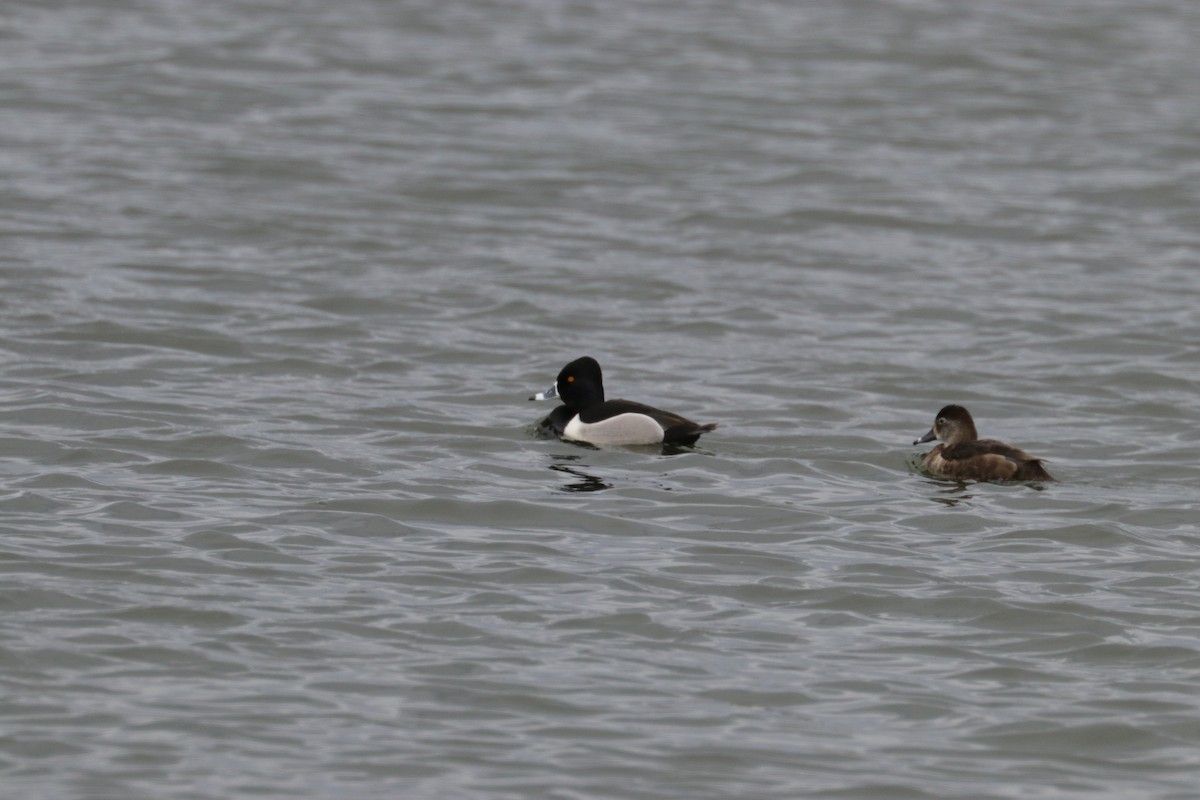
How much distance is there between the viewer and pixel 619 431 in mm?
13773

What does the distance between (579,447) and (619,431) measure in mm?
294

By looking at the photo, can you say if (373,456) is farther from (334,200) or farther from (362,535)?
(334,200)

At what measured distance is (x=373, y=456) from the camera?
42.5ft

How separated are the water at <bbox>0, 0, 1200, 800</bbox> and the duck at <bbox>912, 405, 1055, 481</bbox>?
16cm

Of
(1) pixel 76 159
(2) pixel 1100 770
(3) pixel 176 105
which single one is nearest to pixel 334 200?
(1) pixel 76 159

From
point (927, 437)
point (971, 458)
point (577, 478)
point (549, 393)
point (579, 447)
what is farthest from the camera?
point (549, 393)

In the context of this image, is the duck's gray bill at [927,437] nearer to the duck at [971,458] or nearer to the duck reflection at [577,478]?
the duck at [971,458]

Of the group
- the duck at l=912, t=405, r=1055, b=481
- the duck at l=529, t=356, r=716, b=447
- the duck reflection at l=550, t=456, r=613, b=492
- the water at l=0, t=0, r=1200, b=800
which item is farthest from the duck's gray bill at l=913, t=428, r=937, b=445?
the duck reflection at l=550, t=456, r=613, b=492

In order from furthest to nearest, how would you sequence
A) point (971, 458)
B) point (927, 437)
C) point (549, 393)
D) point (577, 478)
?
point (549, 393) → point (927, 437) → point (971, 458) → point (577, 478)

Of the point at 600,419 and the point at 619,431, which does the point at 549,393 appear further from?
the point at 619,431

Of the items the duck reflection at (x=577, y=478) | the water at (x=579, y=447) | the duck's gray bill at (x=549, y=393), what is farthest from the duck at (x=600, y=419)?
the duck reflection at (x=577, y=478)

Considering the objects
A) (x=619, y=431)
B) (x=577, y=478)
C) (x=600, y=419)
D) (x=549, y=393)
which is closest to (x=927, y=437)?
(x=619, y=431)

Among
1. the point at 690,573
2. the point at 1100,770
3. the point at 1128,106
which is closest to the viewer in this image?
the point at 1100,770

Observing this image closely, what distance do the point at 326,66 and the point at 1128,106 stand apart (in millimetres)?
11405
